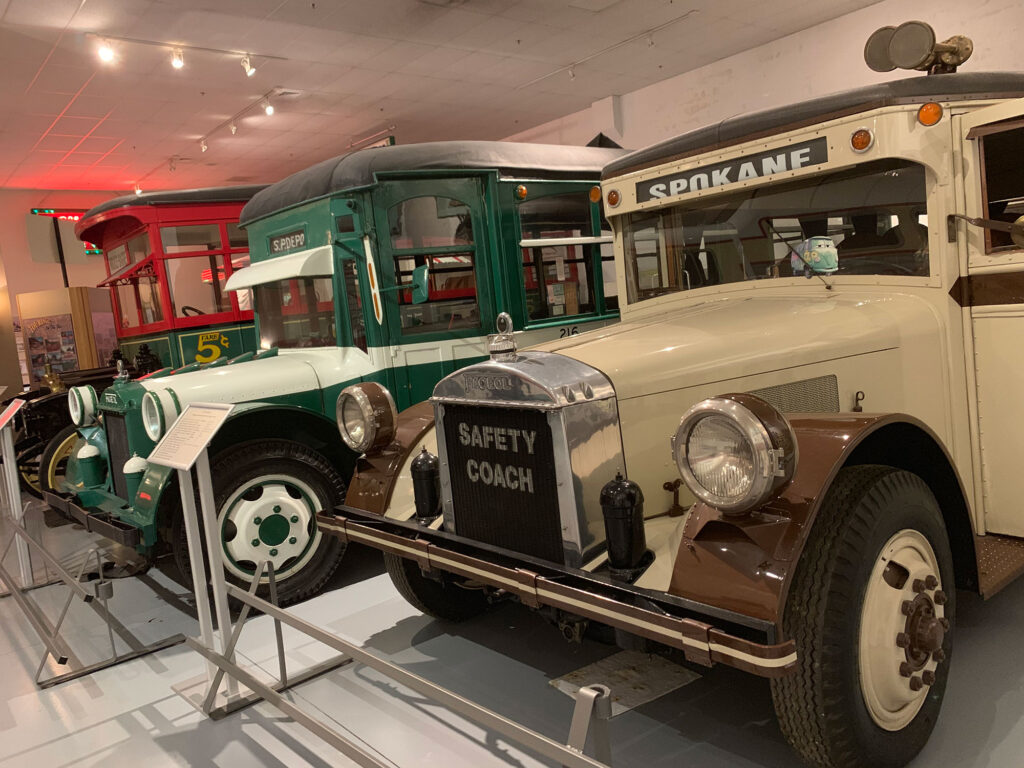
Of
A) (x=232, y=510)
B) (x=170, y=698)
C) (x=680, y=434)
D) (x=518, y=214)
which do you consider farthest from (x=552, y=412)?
(x=518, y=214)

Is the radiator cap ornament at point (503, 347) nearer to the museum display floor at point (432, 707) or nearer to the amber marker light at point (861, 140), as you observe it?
the museum display floor at point (432, 707)

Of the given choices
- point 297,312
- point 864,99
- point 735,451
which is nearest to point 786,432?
point 735,451

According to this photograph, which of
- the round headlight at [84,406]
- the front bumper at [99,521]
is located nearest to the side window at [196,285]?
the round headlight at [84,406]

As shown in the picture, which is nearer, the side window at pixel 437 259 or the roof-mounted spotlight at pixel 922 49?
the roof-mounted spotlight at pixel 922 49

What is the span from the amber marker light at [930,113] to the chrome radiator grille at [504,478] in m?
1.64

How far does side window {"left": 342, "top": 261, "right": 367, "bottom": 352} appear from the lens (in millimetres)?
4239

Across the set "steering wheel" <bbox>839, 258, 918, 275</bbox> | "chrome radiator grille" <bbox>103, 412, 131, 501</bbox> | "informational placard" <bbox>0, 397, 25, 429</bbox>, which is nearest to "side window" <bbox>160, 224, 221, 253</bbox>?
"informational placard" <bbox>0, 397, 25, 429</bbox>

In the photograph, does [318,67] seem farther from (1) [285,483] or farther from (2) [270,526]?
(2) [270,526]

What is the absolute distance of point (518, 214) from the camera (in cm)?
462

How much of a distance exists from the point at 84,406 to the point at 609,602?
12.0ft

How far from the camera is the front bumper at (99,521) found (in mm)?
3699

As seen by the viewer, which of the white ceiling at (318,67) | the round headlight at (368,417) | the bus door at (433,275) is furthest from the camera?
the white ceiling at (318,67)

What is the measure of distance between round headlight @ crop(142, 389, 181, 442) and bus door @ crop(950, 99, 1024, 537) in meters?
3.39

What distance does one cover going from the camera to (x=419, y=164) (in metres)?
4.27
